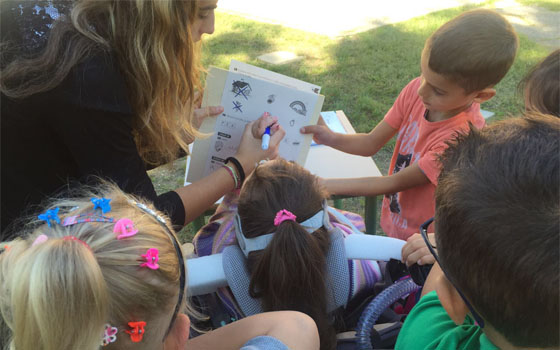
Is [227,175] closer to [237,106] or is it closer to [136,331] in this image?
[237,106]

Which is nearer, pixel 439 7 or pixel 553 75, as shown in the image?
pixel 553 75

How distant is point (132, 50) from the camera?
1249 mm

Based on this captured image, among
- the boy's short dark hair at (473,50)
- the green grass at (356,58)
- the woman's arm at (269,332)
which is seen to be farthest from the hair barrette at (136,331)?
the green grass at (356,58)

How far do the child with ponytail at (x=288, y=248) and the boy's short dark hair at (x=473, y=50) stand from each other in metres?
0.65

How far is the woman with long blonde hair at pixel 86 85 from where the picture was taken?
1.19 metres

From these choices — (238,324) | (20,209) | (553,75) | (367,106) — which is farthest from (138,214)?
(367,106)

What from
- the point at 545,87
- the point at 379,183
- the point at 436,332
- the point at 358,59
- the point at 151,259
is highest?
the point at 545,87

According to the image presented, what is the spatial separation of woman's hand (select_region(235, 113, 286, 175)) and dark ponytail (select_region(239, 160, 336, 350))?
355 mm

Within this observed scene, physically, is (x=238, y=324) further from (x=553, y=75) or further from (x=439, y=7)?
(x=439, y=7)

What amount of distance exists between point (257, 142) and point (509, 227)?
1111mm

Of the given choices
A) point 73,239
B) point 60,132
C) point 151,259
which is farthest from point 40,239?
point 60,132

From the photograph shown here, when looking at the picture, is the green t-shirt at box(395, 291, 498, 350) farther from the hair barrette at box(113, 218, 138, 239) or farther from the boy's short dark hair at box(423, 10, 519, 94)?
the boy's short dark hair at box(423, 10, 519, 94)

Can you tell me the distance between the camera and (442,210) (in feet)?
2.41

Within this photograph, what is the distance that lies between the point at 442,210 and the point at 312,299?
53 centimetres
